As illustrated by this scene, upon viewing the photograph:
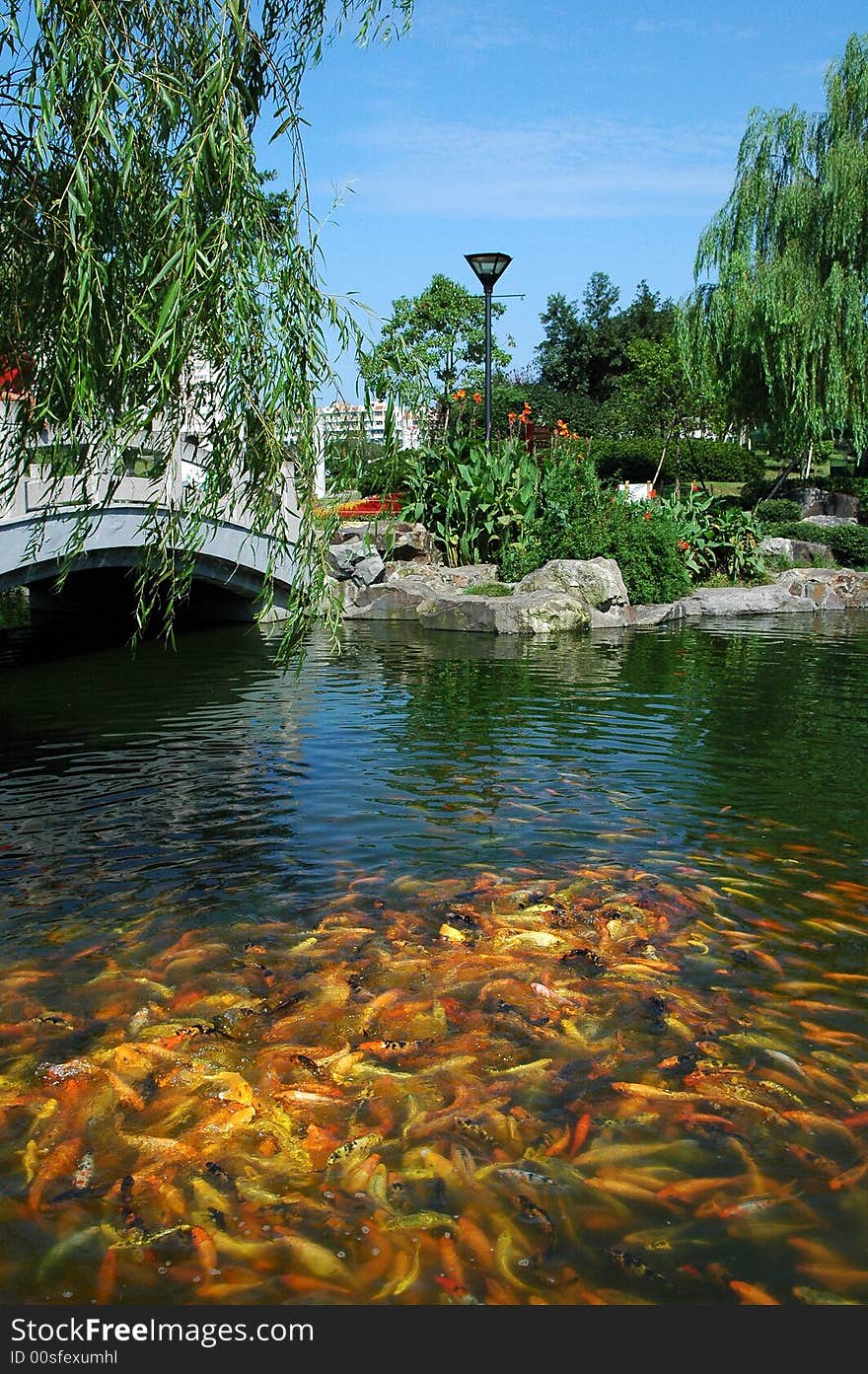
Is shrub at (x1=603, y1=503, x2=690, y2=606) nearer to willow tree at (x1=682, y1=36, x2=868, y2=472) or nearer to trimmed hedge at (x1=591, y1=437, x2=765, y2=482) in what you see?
willow tree at (x1=682, y1=36, x2=868, y2=472)

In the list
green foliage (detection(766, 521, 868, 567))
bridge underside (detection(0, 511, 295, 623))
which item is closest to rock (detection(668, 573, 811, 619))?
green foliage (detection(766, 521, 868, 567))

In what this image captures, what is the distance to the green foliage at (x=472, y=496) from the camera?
19062 millimetres

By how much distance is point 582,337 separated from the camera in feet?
181

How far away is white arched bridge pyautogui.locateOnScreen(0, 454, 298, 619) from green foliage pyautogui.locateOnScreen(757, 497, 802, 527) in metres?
11.7

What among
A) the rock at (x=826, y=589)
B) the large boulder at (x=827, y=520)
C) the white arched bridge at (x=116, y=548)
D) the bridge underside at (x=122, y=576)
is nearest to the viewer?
the white arched bridge at (x=116, y=548)

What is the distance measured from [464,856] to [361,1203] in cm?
320

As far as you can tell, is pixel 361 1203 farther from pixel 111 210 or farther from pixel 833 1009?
pixel 111 210

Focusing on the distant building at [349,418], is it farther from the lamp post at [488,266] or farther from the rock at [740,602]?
the rock at [740,602]

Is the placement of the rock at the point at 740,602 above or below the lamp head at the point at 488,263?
below

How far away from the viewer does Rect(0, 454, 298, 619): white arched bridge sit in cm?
1116

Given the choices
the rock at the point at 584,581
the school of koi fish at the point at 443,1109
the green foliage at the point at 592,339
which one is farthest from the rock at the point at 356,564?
the green foliage at the point at 592,339

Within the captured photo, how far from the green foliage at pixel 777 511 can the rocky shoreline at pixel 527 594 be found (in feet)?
12.1

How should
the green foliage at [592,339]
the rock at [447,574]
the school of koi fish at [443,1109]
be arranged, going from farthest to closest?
the green foliage at [592,339] < the rock at [447,574] < the school of koi fish at [443,1109]

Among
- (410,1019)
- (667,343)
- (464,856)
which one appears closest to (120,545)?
(464,856)
